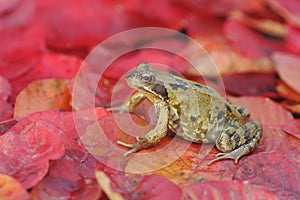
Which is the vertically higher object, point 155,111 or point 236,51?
point 236,51

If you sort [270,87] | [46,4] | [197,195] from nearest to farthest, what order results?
[197,195] → [270,87] → [46,4]

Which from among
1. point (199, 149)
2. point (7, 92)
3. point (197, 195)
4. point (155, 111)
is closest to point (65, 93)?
point (7, 92)

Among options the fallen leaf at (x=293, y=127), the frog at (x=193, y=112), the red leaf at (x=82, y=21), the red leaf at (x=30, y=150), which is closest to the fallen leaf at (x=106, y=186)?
the red leaf at (x=30, y=150)

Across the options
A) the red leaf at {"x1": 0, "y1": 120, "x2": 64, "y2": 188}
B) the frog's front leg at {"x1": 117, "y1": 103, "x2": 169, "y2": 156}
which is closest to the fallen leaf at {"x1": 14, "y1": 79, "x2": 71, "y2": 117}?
the red leaf at {"x1": 0, "y1": 120, "x2": 64, "y2": 188}

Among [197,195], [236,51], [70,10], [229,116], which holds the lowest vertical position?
[197,195]

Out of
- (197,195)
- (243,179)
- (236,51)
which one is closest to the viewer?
(197,195)

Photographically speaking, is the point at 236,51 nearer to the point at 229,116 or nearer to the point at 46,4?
the point at 229,116
